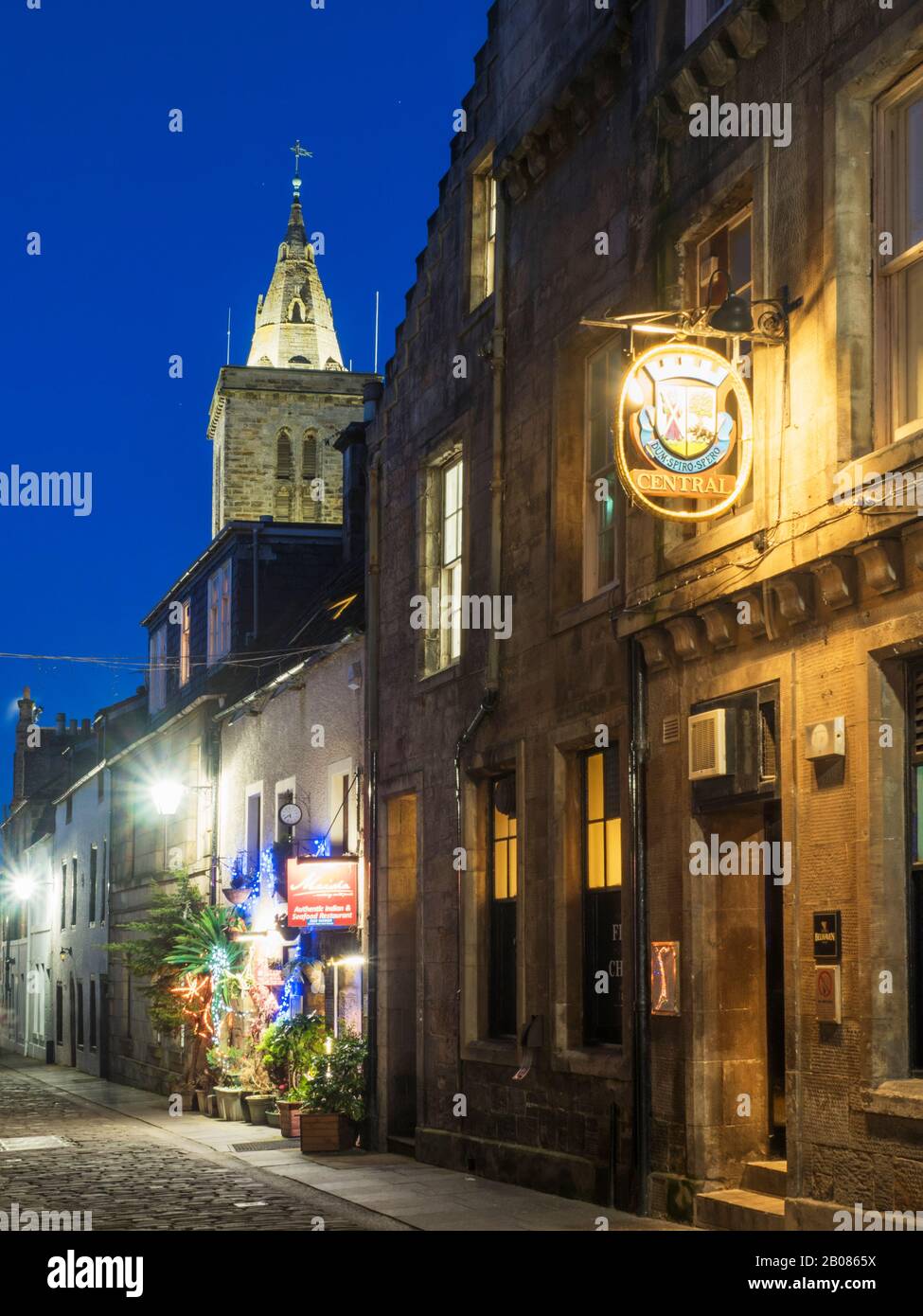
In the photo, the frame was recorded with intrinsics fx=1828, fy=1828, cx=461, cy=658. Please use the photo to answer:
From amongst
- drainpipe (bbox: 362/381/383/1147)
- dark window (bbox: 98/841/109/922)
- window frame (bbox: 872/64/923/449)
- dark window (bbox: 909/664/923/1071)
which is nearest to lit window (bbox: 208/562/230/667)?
dark window (bbox: 98/841/109/922)

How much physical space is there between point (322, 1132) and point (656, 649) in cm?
840

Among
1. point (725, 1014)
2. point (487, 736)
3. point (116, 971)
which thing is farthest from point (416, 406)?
point (116, 971)

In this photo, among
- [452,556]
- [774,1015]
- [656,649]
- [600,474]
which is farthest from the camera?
[452,556]

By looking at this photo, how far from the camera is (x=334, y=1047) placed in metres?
20.7

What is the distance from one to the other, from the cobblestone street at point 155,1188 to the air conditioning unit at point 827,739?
4.98 m

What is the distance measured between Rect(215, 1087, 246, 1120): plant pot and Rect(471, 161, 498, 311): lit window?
1156 centimetres

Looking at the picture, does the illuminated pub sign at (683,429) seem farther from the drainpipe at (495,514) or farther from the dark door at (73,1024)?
the dark door at (73,1024)

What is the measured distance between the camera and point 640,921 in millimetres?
13516

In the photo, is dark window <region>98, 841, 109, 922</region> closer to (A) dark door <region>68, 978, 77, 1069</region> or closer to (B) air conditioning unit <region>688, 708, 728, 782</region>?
(A) dark door <region>68, 978, 77, 1069</region>

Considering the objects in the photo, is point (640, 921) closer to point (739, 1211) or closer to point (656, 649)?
point (656, 649)

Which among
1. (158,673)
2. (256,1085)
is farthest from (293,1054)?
(158,673)

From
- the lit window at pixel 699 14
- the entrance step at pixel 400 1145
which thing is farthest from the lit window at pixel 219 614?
the lit window at pixel 699 14

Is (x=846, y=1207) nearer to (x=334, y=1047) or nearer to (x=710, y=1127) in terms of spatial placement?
(x=710, y=1127)
